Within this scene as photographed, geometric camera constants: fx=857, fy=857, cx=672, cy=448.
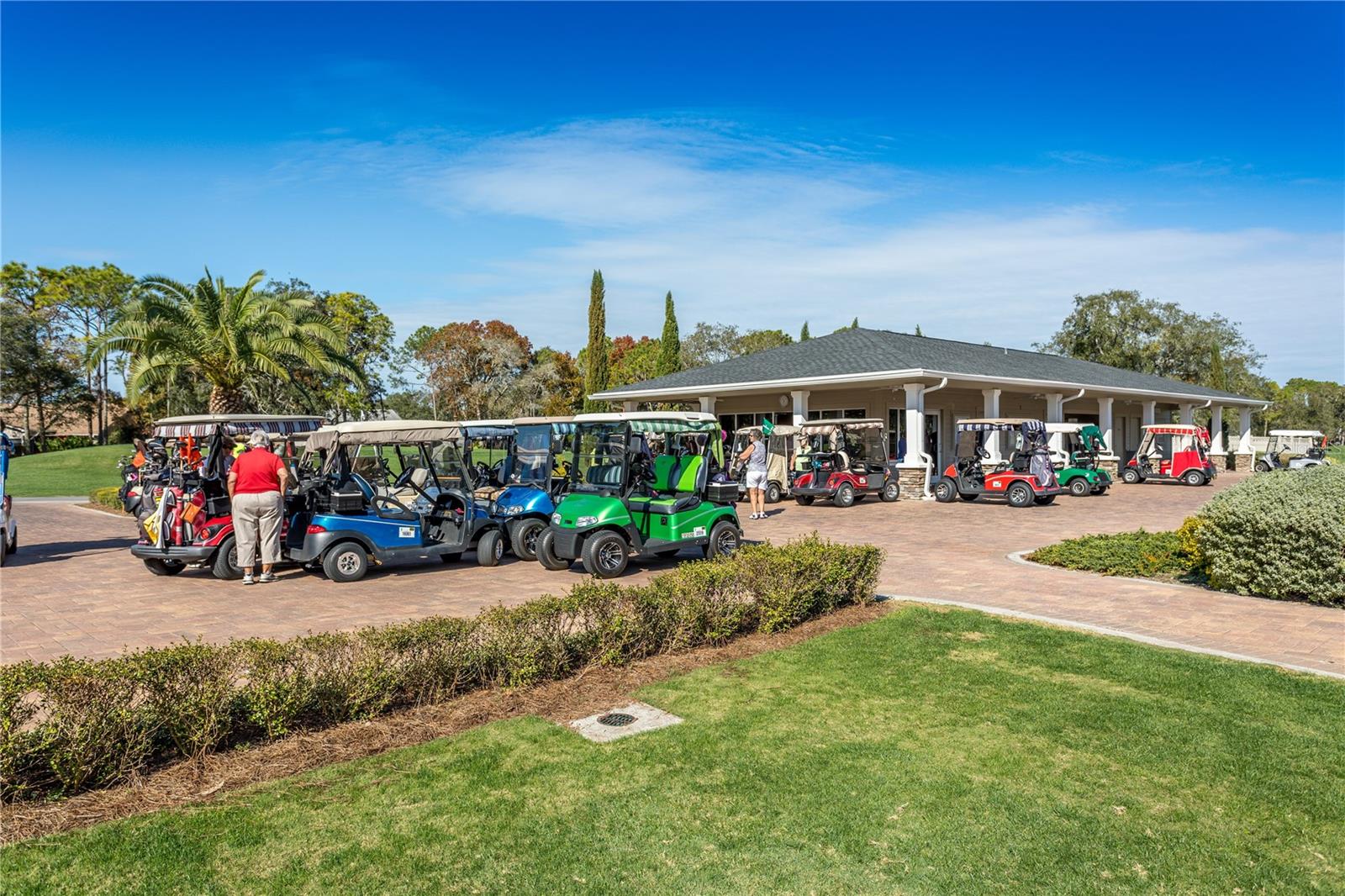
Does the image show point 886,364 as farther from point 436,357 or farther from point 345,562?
point 436,357

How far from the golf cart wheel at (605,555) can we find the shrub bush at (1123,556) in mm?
5024

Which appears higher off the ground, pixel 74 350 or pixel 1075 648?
pixel 74 350

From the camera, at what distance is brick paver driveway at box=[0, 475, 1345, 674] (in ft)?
22.2

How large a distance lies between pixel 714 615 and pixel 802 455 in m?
12.7

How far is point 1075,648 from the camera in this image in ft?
20.2

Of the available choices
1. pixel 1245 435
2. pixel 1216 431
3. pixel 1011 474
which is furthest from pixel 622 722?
pixel 1245 435

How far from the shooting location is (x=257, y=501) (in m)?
9.14

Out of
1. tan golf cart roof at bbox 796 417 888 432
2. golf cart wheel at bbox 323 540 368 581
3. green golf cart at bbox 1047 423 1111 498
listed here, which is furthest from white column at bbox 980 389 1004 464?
golf cart wheel at bbox 323 540 368 581

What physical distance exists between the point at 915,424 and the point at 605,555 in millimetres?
12088

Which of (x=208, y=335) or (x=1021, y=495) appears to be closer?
(x=1021, y=495)

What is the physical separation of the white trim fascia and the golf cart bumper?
1397 cm

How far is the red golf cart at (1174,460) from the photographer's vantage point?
77.3 feet

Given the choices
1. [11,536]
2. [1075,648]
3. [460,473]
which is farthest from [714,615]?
[11,536]

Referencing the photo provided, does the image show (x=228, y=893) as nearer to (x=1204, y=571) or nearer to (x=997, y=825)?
(x=997, y=825)
